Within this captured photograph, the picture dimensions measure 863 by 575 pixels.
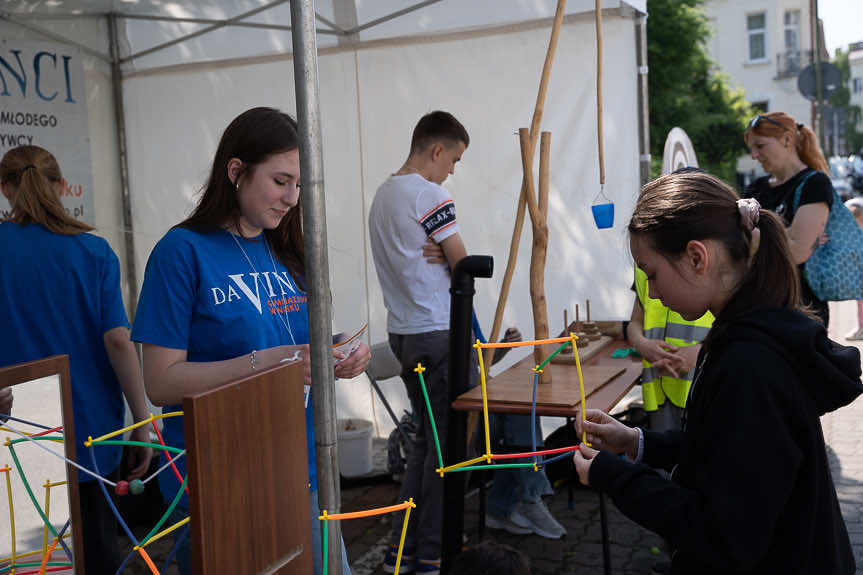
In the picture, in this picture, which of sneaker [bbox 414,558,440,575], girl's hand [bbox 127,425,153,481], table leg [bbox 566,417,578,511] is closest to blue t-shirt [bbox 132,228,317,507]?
girl's hand [bbox 127,425,153,481]

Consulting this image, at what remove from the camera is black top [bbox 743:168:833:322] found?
3.44 m

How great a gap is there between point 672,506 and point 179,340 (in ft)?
3.25

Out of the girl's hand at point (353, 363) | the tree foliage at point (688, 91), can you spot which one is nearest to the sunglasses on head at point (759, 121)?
the girl's hand at point (353, 363)

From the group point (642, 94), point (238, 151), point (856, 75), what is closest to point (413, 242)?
point (238, 151)

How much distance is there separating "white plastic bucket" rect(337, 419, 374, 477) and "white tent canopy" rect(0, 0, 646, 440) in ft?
1.81

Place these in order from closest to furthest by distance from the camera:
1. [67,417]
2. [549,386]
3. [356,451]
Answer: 1. [67,417]
2. [549,386]
3. [356,451]

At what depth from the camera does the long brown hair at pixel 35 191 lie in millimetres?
2221

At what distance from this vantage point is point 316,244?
1.13 meters

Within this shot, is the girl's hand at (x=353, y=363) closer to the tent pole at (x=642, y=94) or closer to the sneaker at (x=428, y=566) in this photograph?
Result: the sneaker at (x=428, y=566)

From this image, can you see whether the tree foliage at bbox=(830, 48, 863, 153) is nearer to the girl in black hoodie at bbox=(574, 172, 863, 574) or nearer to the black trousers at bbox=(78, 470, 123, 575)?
the girl in black hoodie at bbox=(574, 172, 863, 574)

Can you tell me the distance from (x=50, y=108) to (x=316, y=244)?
163 inches

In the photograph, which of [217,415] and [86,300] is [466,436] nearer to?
[86,300]

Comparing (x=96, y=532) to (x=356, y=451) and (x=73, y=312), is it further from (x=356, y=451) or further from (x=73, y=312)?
(x=356, y=451)

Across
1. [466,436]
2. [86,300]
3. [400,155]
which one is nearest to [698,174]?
[466,436]
